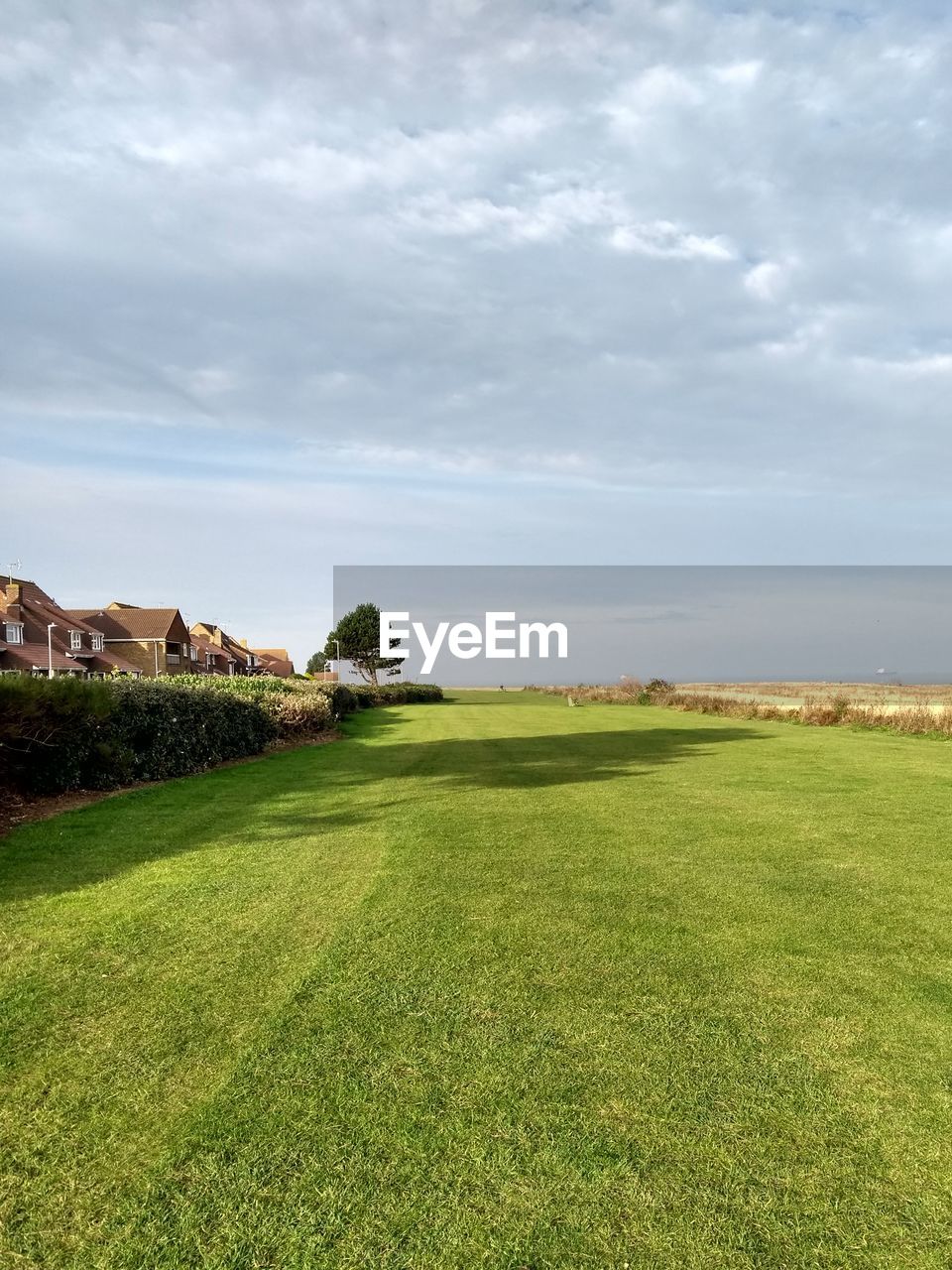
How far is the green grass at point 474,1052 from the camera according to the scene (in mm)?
2422

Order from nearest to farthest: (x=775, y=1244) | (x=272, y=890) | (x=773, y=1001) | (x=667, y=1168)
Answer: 1. (x=775, y=1244)
2. (x=667, y=1168)
3. (x=773, y=1001)
4. (x=272, y=890)

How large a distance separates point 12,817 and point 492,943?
6.28 m

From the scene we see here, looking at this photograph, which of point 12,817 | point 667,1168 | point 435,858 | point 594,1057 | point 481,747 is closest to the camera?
point 667,1168

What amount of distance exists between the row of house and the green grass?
3101cm

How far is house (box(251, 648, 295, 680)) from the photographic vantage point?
100m

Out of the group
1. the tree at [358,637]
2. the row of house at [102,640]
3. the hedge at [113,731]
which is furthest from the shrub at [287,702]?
the tree at [358,637]

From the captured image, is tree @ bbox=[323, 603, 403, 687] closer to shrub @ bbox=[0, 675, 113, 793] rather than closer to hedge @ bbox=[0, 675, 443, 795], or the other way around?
hedge @ bbox=[0, 675, 443, 795]

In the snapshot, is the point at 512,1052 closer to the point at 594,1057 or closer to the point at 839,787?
the point at 594,1057

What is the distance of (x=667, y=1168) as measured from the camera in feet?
8.71

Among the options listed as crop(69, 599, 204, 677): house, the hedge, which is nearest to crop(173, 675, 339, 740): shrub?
the hedge

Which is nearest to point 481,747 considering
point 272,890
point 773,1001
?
point 272,890

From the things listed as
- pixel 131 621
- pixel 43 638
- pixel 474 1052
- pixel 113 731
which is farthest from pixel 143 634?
pixel 474 1052

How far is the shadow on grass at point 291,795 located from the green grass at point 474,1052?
0.40ft

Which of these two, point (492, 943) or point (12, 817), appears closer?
point (492, 943)
